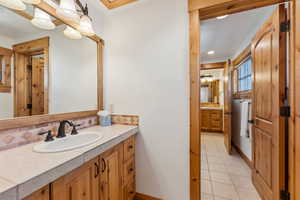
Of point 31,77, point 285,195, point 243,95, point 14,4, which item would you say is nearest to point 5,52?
point 31,77

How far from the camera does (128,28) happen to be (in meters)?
1.64

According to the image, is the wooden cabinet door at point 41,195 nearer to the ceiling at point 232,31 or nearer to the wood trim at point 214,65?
the ceiling at point 232,31

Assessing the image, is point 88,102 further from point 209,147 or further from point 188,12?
point 209,147

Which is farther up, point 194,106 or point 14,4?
point 14,4

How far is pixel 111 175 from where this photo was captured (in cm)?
113

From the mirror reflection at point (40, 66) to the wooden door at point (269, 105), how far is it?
6.63ft

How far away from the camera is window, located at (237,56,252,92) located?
7.68 ft

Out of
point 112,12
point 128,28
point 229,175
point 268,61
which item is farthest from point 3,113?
point 229,175

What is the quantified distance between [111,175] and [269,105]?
5.72 feet

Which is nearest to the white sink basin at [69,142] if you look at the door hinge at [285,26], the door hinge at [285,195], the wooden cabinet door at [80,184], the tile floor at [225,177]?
the wooden cabinet door at [80,184]

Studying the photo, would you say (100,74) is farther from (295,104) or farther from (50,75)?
(295,104)

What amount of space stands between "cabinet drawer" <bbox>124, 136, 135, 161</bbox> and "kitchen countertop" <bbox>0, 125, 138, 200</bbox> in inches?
16.3

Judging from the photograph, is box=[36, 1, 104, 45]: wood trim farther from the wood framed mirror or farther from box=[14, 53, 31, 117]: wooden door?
box=[14, 53, 31, 117]: wooden door

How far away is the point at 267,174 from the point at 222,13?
1.82 metres
